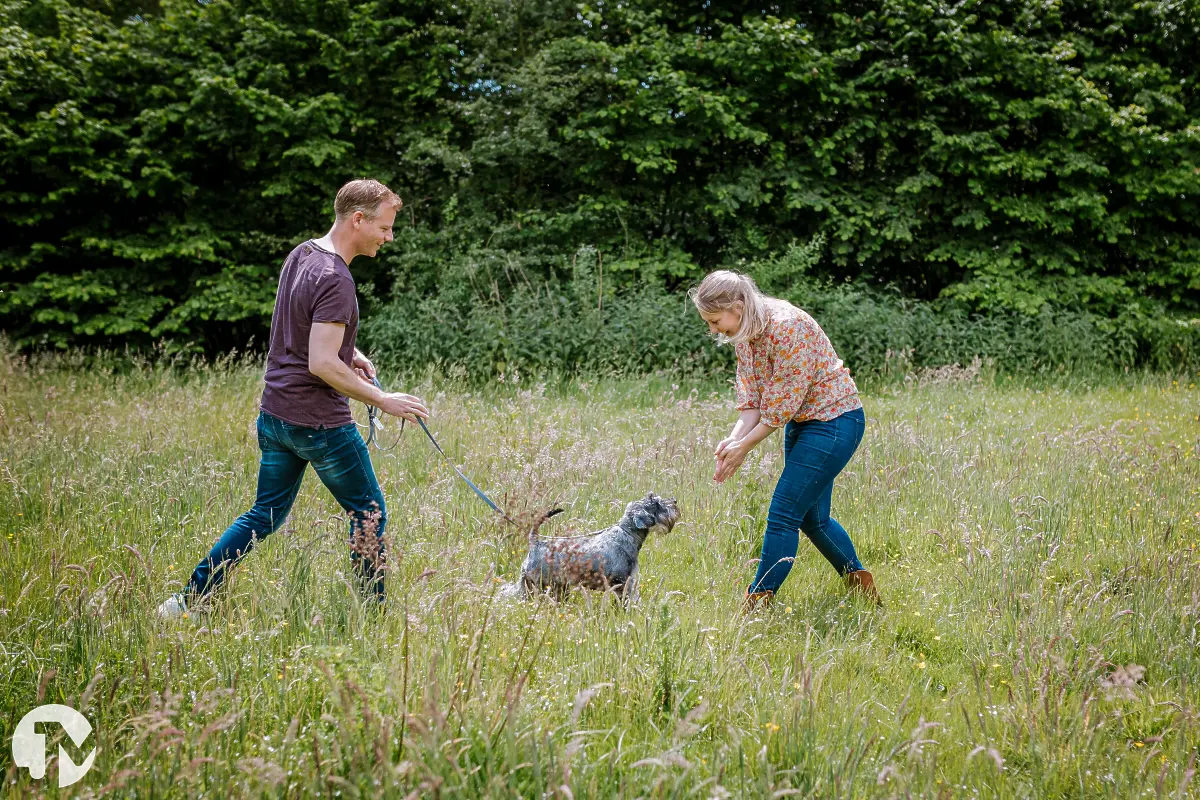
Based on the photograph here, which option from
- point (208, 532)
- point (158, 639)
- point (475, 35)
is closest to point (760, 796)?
point (158, 639)

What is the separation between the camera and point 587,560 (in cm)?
363

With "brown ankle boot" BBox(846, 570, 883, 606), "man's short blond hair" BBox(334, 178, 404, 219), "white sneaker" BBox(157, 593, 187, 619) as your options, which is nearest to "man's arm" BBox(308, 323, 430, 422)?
"man's short blond hair" BBox(334, 178, 404, 219)

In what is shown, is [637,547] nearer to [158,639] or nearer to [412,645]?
[412,645]

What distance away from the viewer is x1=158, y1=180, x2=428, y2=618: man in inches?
131

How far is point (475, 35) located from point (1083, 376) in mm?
10622

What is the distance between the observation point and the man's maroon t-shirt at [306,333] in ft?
10.9

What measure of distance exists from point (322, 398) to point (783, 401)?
2125 millimetres

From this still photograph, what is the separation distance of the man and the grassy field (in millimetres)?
204

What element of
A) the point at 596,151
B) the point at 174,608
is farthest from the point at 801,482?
the point at 596,151

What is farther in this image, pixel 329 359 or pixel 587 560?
pixel 587 560

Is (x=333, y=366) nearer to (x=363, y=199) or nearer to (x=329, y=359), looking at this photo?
(x=329, y=359)

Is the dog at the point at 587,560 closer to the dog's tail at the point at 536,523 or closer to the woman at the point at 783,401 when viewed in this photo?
the dog's tail at the point at 536,523

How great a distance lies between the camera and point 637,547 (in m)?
3.84

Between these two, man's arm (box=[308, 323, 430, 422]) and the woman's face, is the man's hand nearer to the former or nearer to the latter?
man's arm (box=[308, 323, 430, 422])
